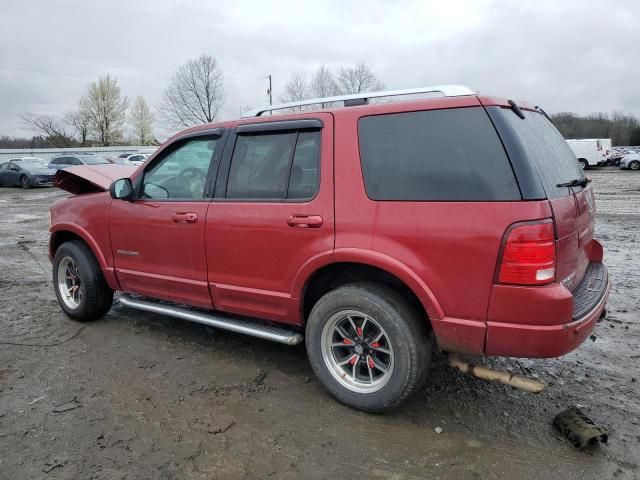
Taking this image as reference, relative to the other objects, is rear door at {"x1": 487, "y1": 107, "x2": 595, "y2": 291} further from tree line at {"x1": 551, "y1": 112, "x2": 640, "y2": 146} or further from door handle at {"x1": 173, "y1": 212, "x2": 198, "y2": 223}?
tree line at {"x1": 551, "y1": 112, "x2": 640, "y2": 146}

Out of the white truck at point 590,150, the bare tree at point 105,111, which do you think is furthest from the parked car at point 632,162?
the bare tree at point 105,111

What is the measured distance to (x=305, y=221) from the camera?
3199mm

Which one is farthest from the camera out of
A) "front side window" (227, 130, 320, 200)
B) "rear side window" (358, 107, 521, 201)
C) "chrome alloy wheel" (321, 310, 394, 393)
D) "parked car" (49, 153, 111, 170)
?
"parked car" (49, 153, 111, 170)

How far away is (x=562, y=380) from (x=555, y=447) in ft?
2.98

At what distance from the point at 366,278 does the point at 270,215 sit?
2.58ft

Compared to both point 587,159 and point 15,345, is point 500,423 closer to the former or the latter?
point 15,345

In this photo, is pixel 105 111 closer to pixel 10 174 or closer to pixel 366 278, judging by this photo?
pixel 10 174

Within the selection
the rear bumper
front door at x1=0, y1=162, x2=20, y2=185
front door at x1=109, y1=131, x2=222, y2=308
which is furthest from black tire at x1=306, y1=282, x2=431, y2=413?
front door at x1=0, y1=162, x2=20, y2=185

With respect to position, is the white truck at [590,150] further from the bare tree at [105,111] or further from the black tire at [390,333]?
the bare tree at [105,111]

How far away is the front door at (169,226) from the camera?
3826 millimetres

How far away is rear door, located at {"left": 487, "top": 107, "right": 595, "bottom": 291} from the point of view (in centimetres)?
261

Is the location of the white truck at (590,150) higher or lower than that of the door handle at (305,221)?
higher

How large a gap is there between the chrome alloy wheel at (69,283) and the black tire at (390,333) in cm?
294

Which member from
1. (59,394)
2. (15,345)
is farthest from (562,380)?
(15,345)
